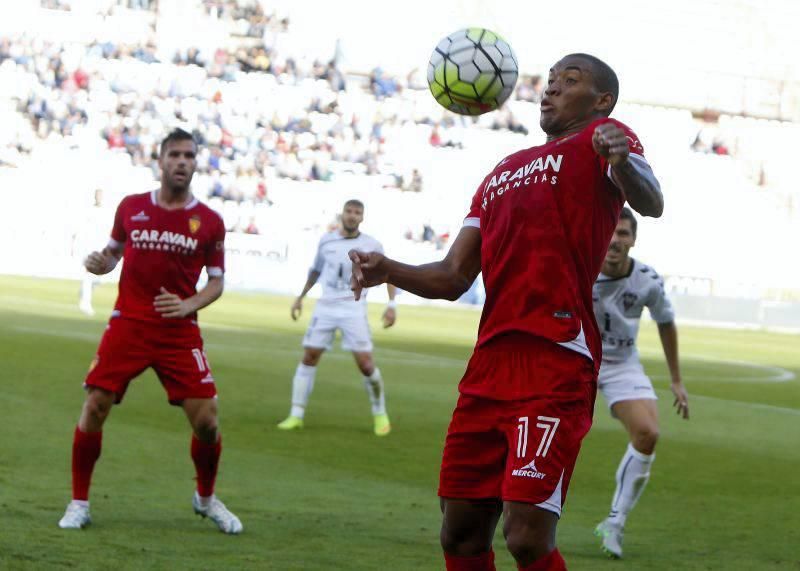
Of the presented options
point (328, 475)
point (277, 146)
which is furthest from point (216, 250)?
point (277, 146)

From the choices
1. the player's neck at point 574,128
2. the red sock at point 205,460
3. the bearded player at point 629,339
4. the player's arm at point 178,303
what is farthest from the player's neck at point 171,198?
the player's neck at point 574,128

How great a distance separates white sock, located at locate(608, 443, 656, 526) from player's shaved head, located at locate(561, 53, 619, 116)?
3.62m

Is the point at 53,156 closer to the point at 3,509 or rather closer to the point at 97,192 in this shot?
the point at 97,192

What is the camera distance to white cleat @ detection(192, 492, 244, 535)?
7598mm

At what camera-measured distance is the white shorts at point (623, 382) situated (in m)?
8.30

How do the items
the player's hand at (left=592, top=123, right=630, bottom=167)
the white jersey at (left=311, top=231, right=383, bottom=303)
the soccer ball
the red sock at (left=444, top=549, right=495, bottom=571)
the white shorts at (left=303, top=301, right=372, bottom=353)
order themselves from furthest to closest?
the white jersey at (left=311, top=231, right=383, bottom=303) → the white shorts at (left=303, top=301, right=372, bottom=353) → the soccer ball → the red sock at (left=444, top=549, right=495, bottom=571) → the player's hand at (left=592, top=123, right=630, bottom=167)

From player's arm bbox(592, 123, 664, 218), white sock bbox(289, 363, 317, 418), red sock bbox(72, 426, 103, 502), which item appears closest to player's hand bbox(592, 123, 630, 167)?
player's arm bbox(592, 123, 664, 218)

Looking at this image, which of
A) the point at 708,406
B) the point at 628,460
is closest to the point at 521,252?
the point at 628,460

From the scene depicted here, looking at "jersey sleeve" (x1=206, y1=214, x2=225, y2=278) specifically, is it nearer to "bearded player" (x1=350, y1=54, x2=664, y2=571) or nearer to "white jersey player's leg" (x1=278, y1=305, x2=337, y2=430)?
"bearded player" (x1=350, y1=54, x2=664, y2=571)

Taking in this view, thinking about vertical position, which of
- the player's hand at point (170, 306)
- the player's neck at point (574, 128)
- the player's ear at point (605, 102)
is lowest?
the player's hand at point (170, 306)

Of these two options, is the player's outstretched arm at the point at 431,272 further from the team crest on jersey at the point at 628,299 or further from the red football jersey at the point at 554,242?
the team crest on jersey at the point at 628,299

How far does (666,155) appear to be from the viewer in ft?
162

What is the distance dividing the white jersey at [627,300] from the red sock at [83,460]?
10.2ft

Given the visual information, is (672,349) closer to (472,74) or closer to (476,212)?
(472,74)
